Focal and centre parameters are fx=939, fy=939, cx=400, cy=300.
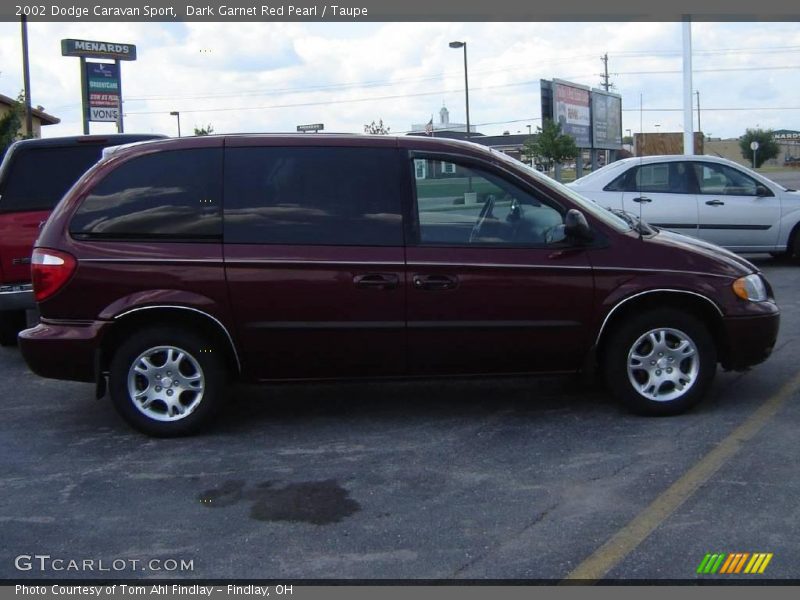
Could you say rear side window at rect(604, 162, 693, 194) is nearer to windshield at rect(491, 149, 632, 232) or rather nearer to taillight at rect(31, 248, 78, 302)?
windshield at rect(491, 149, 632, 232)

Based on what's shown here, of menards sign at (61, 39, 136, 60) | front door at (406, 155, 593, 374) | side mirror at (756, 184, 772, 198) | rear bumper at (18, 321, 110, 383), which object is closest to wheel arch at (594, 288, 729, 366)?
front door at (406, 155, 593, 374)

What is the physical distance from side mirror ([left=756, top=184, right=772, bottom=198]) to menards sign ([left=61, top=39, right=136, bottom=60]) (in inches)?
1086

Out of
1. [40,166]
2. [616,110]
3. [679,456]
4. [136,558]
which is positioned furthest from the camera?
[616,110]

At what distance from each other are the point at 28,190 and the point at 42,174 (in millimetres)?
210

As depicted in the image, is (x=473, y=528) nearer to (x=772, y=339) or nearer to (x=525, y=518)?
(x=525, y=518)

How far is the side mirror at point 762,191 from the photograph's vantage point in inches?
495

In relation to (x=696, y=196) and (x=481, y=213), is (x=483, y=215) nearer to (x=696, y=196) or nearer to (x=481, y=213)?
(x=481, y=213)

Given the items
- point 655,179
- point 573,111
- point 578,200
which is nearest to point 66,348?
point 578,200

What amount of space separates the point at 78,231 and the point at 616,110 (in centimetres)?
5249

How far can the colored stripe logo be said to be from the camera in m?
3.81

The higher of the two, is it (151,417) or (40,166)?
(40,166)

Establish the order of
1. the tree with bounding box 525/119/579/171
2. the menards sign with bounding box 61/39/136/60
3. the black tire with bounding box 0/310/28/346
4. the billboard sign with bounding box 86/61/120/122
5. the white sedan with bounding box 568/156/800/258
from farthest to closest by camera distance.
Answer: the tree with bounding box 525/119/579/171
the menards sign with bounding box 61/39/136/60
the billboard sign with bounding box 86/61/120/122
the white sedan with bounding box 568/156/800/258
the black tire with bounding box 0/310/28/346
